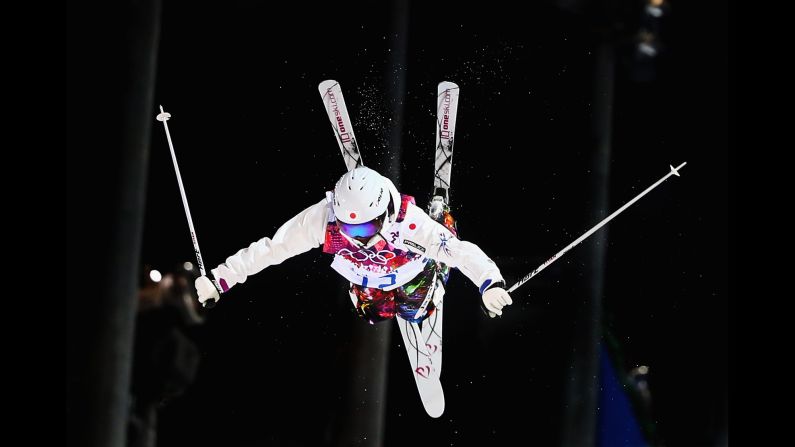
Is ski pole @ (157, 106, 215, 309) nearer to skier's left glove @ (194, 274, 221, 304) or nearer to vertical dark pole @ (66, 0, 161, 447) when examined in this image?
skier's left glove @ (194, 274, 221, 304)

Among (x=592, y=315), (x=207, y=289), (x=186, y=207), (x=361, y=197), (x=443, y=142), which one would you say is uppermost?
(x=443, y=142)

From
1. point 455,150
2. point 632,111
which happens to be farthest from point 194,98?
point 632,111

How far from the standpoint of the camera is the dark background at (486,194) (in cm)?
257

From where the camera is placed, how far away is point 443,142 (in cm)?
255

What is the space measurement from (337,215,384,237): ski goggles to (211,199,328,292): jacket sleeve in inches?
5.7

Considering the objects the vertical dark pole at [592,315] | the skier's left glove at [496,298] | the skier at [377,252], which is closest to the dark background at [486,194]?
the vertical dark pole at [592,315]

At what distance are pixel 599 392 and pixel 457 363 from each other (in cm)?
42

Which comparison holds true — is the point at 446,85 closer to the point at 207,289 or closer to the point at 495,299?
the point at 495,299

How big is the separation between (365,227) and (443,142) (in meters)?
0.43

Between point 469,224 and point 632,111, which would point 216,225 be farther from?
point 632,111

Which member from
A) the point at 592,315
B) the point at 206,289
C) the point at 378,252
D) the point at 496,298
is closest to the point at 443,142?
the point at 378,252

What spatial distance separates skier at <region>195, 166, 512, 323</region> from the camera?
2250 mm

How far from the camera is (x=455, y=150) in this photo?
8.36 feet

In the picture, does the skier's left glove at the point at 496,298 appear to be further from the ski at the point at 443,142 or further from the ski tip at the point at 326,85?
the ski tip at the point at 326,85
